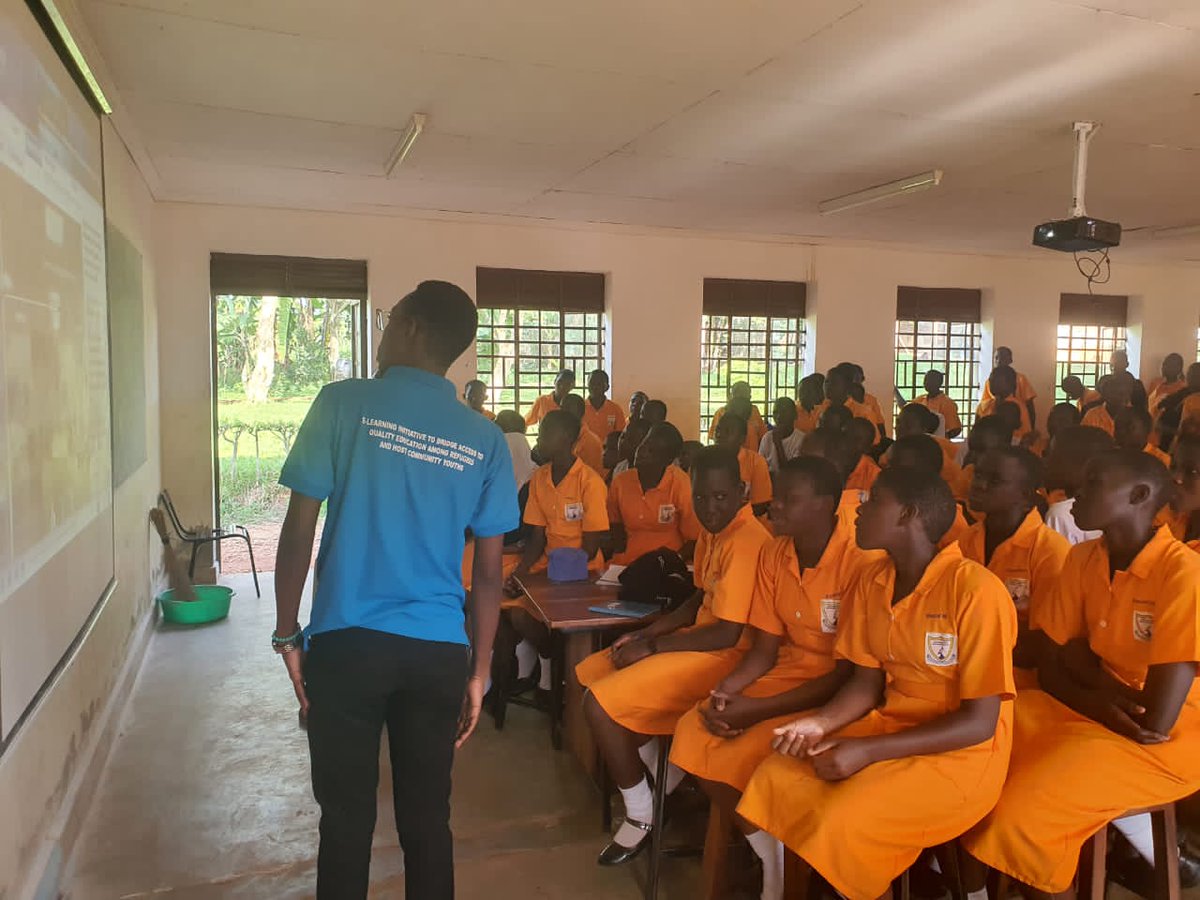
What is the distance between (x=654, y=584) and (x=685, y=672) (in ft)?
1.60

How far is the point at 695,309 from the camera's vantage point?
27.4 feet

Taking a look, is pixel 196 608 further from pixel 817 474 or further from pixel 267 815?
pixel 817 474

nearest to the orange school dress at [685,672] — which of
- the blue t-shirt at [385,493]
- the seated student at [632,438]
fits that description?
the blue t-shirt at [385,493]

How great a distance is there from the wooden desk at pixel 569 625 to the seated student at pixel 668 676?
193mm

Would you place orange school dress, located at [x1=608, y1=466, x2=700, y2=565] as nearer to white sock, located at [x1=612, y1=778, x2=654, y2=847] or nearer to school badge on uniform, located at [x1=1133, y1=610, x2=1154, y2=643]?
white sock, located at [x1=612, y1=778, x2=654, y2=847]

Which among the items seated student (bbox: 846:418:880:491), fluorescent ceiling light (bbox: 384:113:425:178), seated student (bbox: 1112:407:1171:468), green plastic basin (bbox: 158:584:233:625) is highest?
fluorescent ceiling light (bbox: 384:113:425:178)

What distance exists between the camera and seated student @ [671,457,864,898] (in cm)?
227

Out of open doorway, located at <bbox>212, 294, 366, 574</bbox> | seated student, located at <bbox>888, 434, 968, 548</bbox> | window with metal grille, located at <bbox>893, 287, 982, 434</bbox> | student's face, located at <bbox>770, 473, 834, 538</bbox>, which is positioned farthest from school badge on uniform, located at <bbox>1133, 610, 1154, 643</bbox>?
open doorway, located at <bbox>212, 294, 366, 574</bbox>

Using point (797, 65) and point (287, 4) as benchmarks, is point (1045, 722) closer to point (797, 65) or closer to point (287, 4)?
point (797, 65)

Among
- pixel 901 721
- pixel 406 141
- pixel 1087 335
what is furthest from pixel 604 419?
pixel 1087 335

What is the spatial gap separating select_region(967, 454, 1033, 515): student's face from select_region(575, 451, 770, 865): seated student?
0.77m

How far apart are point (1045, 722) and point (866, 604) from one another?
0.55 meters

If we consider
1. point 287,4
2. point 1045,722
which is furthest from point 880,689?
point 287,4

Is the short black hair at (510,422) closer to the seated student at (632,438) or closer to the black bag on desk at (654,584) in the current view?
the seated student at (632,438)
